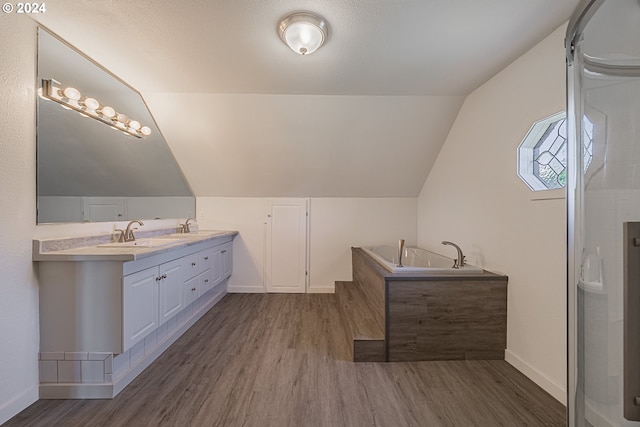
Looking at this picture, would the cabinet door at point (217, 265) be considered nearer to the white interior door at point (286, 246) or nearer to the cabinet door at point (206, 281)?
the cabinet door at point (206, 281)

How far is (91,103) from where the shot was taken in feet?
6.63

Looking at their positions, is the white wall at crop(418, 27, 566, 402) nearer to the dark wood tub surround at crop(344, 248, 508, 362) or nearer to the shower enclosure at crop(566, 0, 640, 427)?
the dark wood tub surround at crop(344, 248, 508, 362)

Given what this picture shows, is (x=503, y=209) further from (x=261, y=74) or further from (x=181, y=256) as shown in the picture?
(x=181, y=256)

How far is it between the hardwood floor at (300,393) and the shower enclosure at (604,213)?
1.92 ft

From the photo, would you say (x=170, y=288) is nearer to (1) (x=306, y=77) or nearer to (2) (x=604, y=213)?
(1) (x=306, y=77)

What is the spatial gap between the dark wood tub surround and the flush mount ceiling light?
67.5 inches

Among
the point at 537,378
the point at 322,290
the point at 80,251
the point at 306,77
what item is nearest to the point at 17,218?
the point at 80,251

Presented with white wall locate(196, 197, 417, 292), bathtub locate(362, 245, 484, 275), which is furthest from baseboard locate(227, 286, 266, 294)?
bathtub locate(362, 245, 484, 275)

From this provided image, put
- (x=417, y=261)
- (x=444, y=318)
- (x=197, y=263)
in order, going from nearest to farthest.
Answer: (x=444, y=318) < (x=197, y=263) < (x=417, y=261)

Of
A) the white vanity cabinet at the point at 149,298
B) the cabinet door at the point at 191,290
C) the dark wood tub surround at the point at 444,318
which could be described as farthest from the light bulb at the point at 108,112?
the dark wood tub surround at the point at 444,318

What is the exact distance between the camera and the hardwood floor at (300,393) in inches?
55.7

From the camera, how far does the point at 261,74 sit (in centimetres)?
214

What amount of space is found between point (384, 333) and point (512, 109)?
1958 millimetres

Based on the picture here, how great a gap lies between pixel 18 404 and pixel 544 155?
143 inches
